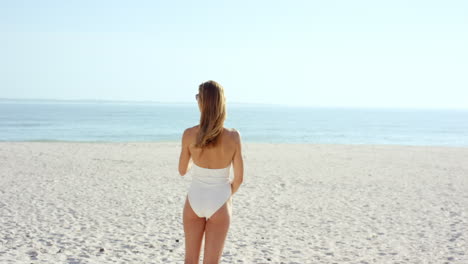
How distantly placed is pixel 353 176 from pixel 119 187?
734 centimetres

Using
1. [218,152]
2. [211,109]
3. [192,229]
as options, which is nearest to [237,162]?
[218,152]

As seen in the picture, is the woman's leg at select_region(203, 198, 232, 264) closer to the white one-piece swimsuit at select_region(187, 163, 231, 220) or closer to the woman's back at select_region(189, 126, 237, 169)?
the white one-piece swimsuit at select_region(187, 163, 231, 220)

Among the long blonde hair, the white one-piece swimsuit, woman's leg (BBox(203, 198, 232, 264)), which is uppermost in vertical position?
the long blonde hair

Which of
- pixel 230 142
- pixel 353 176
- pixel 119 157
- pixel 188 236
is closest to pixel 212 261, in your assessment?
pixel 188 236

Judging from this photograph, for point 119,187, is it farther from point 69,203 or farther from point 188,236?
point 188,236

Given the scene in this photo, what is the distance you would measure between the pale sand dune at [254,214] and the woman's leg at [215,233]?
277cm

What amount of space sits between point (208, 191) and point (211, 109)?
1.95 feet

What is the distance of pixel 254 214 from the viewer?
27.3 feet

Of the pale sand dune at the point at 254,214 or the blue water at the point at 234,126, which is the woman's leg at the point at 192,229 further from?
the blue water at the point at 234,126

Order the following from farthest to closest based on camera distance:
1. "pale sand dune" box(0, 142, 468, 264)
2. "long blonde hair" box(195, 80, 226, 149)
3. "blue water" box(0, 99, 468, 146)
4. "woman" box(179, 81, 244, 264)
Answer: "blue water" box(0, 99, 468, 146) → "pale sand dune" box(0, 142, 468, 264) → "woman" box(179, 81, 244, 264) → "long blonde hair" box(195, 80, 226, 149)

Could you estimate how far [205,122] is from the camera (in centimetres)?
265

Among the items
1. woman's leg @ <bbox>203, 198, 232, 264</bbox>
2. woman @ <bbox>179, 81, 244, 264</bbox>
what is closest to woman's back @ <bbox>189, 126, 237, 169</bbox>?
woman @ <bbox>179, 81, 244, 264</bbox>

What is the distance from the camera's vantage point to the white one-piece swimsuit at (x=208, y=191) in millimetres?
2848

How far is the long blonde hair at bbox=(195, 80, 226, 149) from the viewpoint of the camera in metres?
2.61
